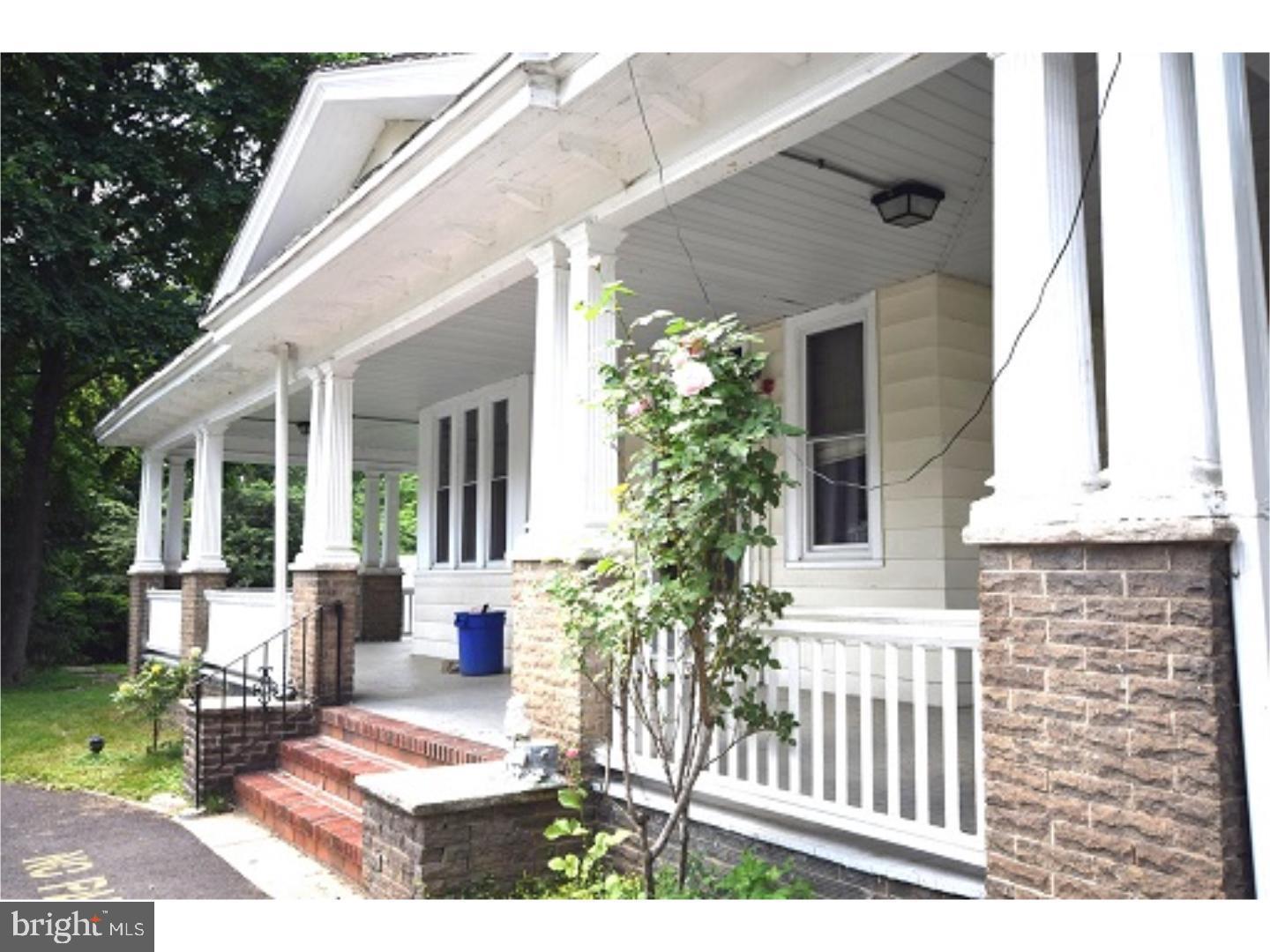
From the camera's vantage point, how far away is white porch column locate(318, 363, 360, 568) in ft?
26.0

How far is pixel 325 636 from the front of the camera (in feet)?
25.1

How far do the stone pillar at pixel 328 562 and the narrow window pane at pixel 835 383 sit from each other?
3.56 metres

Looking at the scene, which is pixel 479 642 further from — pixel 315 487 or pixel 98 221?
pixel 98 221

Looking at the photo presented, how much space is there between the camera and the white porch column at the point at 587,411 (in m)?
5.11

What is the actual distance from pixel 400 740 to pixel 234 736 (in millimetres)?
1812

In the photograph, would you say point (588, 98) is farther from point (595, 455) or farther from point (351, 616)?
point (351, 616)

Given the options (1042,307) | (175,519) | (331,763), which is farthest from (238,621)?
(1042,307)

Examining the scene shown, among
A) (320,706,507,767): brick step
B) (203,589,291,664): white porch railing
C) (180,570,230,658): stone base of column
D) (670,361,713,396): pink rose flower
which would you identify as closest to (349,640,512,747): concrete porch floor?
(320,706,507,767): brick step

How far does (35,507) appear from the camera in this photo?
48.3ft

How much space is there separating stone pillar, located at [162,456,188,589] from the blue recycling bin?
6179mm

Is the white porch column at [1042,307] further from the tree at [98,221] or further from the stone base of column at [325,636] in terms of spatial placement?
the tree at [98,221]

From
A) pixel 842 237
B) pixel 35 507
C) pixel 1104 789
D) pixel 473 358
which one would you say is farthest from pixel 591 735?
pixel 35 507
